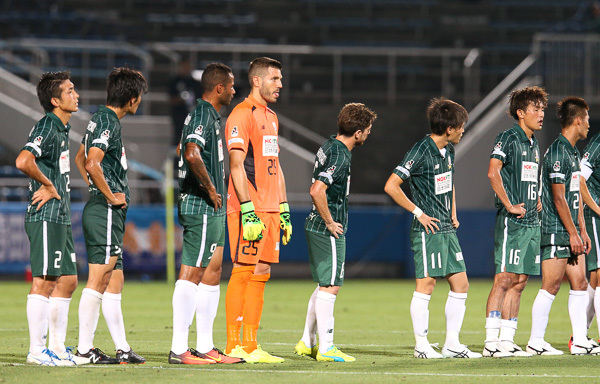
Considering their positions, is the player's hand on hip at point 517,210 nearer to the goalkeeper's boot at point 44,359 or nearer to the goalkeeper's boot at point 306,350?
the goalkeeper's boot at point 306,350

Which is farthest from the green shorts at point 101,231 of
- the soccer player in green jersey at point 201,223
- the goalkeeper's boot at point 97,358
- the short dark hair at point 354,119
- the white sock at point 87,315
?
the short dark hair at point 354,119

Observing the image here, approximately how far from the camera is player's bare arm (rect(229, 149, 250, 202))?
23.6 feet

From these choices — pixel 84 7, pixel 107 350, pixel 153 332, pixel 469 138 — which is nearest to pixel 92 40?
pixel 84 7

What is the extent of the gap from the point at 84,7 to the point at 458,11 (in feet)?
35.0

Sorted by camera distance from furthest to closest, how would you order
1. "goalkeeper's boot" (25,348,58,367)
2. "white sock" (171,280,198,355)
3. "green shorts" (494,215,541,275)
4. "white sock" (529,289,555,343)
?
"white sock" (529,289,555,343), "green shorts" (494,215,541,275), "white sock" (171,280,198,355), "goalkeeper's boot" (25,348,58,367)

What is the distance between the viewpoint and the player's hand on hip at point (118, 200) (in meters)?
7.19

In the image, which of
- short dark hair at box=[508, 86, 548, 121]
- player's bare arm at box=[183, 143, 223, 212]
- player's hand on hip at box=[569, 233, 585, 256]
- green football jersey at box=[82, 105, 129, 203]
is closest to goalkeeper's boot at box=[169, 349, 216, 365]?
player's bare arm at box=[183, 143, 223, 212]

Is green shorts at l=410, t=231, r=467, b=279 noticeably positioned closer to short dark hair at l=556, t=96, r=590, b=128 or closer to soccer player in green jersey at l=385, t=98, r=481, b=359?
soccer player in green jersey at l=385, t=98, r=481, b=359

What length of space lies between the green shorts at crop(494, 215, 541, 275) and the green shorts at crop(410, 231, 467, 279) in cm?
43

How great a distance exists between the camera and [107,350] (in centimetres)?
827

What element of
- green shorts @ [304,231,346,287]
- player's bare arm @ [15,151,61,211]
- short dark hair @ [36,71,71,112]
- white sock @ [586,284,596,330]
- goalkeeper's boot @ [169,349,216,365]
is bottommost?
goalkeeper's boot @ [169,349,216,365]

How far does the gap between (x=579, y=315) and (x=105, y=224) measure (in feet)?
14.2

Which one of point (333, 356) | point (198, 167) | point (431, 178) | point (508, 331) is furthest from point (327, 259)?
point (508, 331)

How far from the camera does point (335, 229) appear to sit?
7.80m
